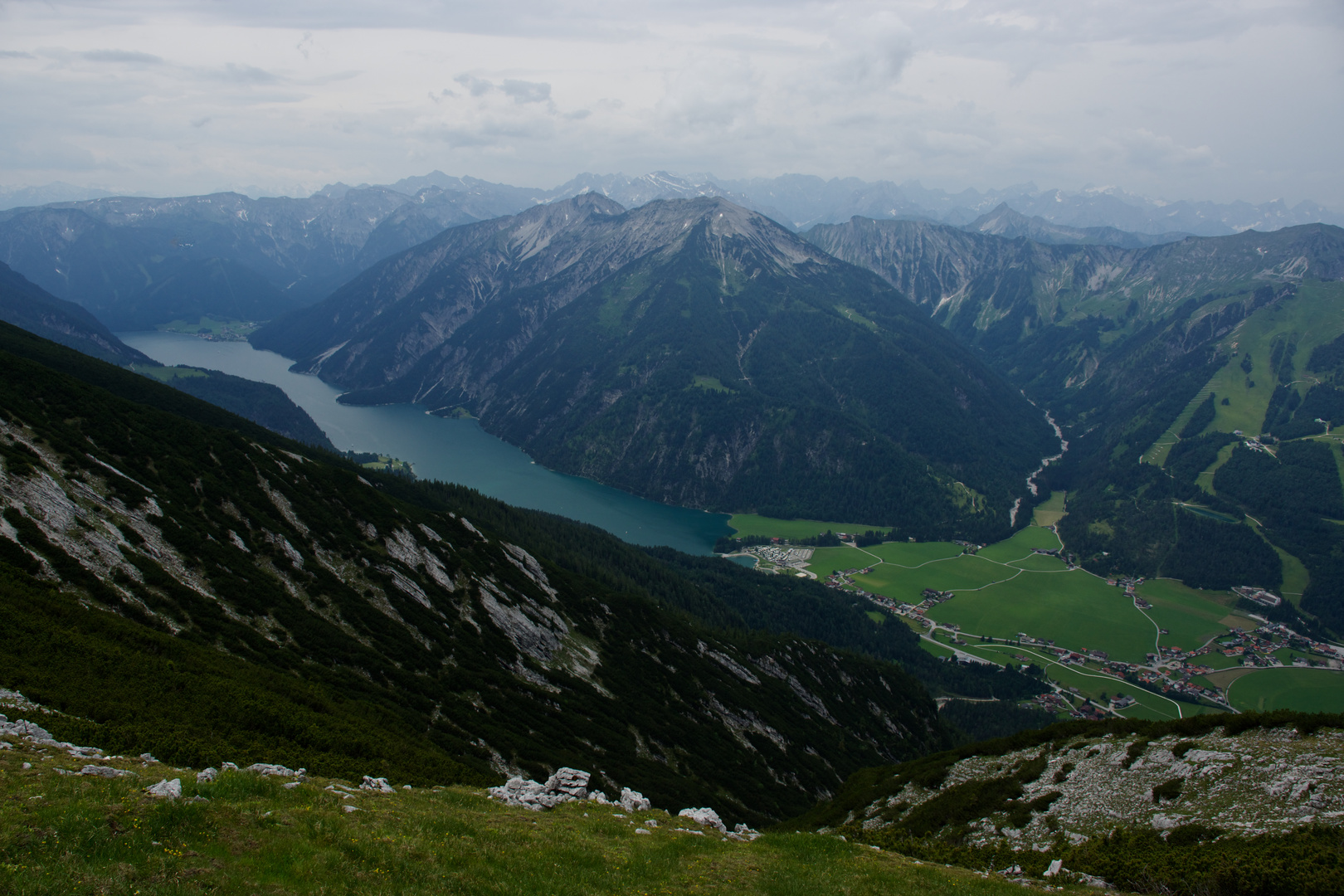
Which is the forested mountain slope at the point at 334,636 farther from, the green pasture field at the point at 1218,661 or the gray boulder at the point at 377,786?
the green pasture field at the point at 1218,661

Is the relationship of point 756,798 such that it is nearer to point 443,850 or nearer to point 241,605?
point 241,605

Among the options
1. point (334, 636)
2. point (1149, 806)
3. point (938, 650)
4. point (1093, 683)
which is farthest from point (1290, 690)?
point (334, 636)

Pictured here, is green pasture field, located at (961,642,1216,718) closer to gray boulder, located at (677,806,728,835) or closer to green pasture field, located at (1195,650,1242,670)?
green pasture field, located at (1195,650,1242,670)

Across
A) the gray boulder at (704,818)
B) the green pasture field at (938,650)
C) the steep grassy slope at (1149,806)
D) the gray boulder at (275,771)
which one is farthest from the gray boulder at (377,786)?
the green pasture field at (938,650)

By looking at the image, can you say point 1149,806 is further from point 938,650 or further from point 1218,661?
point 1218,661

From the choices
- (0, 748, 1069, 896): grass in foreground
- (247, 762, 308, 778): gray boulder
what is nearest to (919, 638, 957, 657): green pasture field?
(0, 748, 1069, 896): grass in foreground
